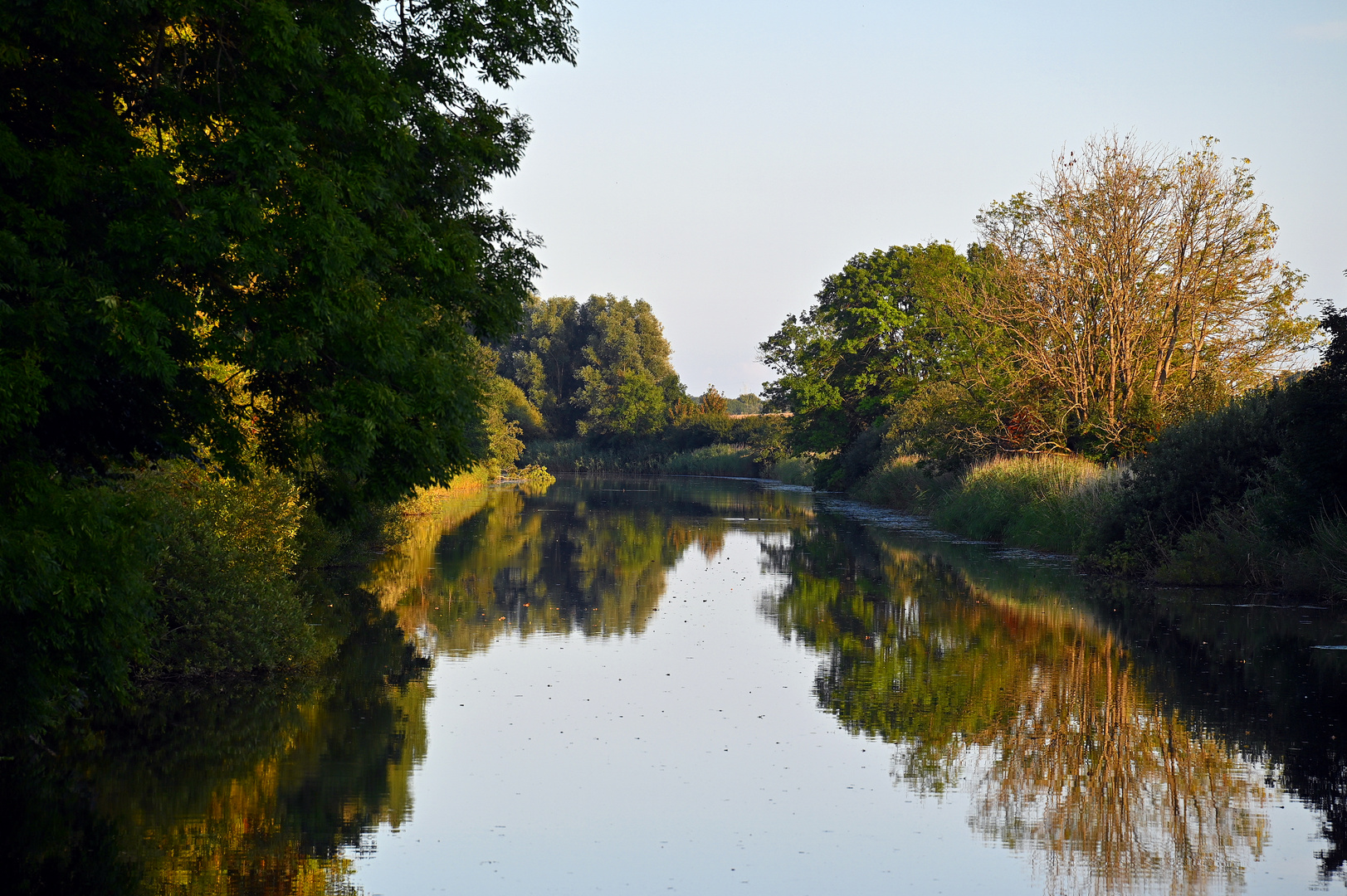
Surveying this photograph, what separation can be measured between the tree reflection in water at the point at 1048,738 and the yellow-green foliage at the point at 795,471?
5036 cm

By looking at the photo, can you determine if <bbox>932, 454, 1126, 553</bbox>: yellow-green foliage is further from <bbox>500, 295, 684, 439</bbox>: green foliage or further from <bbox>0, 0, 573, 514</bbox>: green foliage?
<bbox>500, 295, 684, 439</bbox>: green foliage

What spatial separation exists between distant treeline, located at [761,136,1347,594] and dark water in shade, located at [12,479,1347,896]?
1930 millimetres

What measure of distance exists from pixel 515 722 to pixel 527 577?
11.5m

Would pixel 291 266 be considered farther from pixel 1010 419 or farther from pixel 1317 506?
pixel 1010 419

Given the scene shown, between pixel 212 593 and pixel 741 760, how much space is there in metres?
5.63

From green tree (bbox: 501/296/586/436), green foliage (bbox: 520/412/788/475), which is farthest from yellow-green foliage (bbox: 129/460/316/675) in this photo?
green tree (bbox: 501/296/586/436)

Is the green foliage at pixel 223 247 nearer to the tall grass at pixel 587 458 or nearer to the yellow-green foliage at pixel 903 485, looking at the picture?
the yellow-green foliage at pixel 903 485

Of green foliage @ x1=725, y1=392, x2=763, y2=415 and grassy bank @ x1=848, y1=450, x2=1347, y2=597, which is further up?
green foliage @ x1=725, y1=392, x2=763, y2=415

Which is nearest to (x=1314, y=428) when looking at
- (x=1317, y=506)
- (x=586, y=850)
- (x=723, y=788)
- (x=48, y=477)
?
(x=1317, y=506)

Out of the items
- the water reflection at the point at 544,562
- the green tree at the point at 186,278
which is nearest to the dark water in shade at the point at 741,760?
the water reflection at the point at 544,562

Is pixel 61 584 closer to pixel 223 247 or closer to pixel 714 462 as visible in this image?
pixel 223 247

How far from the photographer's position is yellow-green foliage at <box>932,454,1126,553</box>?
2647cm

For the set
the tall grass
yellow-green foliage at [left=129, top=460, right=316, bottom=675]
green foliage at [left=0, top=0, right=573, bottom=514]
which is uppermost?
green foliage at [left=0, top=0, right=573, bottom=514]

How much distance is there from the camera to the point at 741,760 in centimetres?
997
